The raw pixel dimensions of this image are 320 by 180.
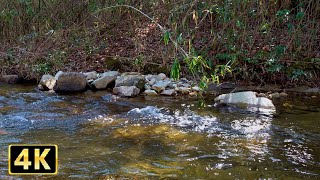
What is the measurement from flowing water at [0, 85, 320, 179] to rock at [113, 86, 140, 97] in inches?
8.6

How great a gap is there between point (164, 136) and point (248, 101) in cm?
183

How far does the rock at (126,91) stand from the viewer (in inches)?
258

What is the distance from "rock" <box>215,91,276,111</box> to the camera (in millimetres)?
5648

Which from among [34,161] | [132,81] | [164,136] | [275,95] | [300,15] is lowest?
[164,136]

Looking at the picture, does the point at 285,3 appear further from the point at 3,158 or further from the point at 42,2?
the point at 3,158

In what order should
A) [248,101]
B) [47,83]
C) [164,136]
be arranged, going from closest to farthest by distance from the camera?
[164,136], [248,101], [47,83]

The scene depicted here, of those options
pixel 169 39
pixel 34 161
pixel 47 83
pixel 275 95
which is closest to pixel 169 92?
pixel 169 39

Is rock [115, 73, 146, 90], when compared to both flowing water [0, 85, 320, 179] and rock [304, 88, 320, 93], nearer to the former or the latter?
flowing water [0, 85, 320, 179]

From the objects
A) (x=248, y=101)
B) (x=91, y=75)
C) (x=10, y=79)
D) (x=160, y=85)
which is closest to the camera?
(x=248, y=101)

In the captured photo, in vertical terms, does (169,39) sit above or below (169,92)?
above

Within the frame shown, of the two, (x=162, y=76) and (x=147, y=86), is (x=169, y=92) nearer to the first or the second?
(x=147, y=86)

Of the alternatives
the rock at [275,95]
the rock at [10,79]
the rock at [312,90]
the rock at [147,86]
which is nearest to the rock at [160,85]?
the rock at [147,86]

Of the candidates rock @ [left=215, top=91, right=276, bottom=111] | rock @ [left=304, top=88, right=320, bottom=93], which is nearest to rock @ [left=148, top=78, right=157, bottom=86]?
rock @ [left=215, top=91, right=276, bottom=111]

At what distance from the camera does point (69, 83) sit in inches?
273
